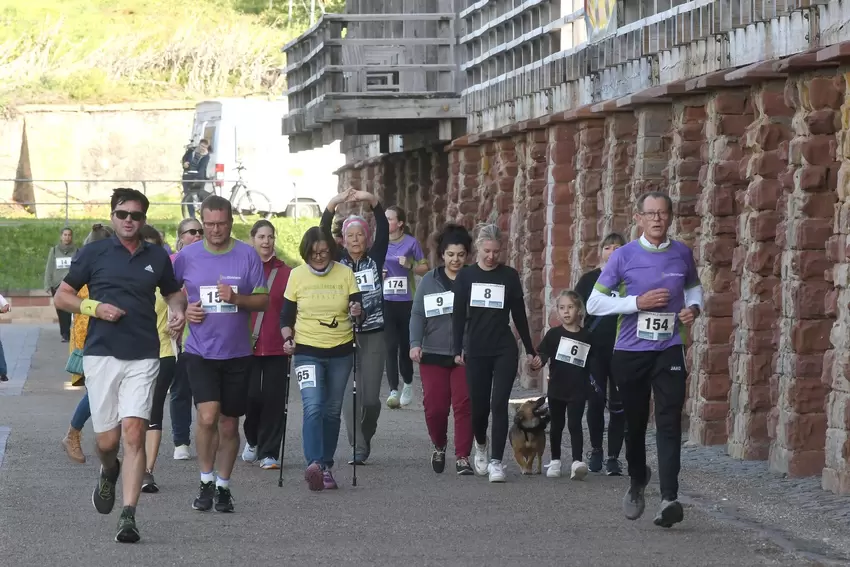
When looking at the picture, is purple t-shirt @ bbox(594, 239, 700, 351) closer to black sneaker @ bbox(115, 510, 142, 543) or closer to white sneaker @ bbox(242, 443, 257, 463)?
black sneaker @ bbox(115, 510, 142, 543)

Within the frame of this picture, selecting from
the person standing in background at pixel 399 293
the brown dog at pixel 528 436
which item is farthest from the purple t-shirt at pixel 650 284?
the person standing in background at pixel 399 293

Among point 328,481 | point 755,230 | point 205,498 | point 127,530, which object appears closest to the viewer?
point 127,530

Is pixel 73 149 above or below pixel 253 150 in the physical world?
above

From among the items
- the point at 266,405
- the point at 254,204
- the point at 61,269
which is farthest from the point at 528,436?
the point at 254,204

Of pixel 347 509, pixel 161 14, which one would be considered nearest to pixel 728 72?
pixel 347 509

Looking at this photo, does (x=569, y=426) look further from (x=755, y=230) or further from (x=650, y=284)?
(x=650, y=284)

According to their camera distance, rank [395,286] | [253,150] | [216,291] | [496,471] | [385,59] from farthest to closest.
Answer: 1. [253,150]
2. [385,59]
3. [395,286]
4. [496,471]
5. [216,291]

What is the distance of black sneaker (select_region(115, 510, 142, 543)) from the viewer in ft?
34.1

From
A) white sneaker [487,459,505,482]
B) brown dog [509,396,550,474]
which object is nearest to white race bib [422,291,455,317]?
brown dog [509,396,550,474]

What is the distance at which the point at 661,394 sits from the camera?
1107 cm

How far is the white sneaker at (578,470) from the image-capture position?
13398 mm

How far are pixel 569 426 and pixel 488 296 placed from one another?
3.35ft

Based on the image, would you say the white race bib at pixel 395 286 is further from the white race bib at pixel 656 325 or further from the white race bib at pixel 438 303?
the white race bib at pixel 656 325

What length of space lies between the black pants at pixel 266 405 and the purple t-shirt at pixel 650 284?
2.95 meters
